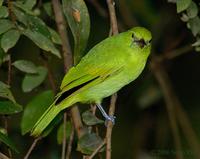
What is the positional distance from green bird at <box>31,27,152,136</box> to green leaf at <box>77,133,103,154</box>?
0.47 ft

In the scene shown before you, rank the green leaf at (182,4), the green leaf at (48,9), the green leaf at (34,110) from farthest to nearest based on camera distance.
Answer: the green leaf at (48,9)
the green leaf at (34,110)
the green leaf at (182,4)

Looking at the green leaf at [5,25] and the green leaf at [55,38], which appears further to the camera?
the green leaf at [55,38]

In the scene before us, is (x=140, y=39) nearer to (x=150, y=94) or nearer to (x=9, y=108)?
(x=9, y=108)

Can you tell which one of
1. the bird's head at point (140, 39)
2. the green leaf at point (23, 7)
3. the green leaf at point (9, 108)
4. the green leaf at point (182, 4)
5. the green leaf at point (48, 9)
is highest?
the green leaf at point (48, 9)

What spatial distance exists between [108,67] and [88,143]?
1.33ft

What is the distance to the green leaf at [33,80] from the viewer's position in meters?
2.93

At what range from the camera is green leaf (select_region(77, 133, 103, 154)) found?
2523mm

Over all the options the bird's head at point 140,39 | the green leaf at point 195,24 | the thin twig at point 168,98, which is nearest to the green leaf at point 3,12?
the bird's head at point 140,39

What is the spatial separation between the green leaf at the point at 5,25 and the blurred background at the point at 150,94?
1.11 m

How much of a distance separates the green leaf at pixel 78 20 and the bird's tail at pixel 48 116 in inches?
10.8

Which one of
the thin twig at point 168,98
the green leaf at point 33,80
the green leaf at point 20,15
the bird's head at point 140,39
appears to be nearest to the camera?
the green leaf at point 20,15

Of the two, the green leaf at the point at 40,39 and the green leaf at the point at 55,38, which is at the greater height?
the green leaf at the point at 55,38

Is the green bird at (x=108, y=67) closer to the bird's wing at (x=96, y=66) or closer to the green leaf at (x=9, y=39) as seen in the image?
the bird's wing at (x=96, y=66)

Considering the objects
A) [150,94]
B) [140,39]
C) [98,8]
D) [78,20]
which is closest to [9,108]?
[78,20]
